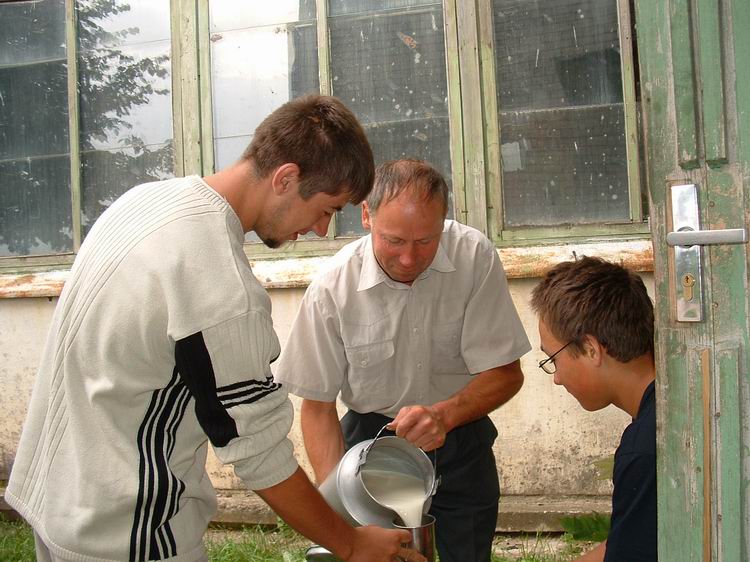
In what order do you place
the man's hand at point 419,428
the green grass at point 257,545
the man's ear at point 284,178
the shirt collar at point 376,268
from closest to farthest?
the man's ear at point 284,178
the man's hand at point 419,428
the shirt collar at point 376,268
the green grass at point 257,545

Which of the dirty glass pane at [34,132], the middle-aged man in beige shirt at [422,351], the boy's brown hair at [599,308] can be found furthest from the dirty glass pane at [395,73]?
the boy's brown hair at [599,308]

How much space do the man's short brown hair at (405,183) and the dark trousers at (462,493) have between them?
0.84 meters

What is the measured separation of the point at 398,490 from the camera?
2449 millimetres

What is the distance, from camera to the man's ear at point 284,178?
1.94m

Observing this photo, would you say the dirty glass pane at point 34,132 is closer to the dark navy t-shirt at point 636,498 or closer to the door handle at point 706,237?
the dark navy t-shirt at point 636,498

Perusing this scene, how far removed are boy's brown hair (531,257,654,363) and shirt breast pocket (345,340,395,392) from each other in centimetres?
71

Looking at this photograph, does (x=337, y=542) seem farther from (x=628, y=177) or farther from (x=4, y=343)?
(x=4, y=343)

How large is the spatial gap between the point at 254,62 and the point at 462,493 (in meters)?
2.90

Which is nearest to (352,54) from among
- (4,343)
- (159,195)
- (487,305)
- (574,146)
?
(574,146)

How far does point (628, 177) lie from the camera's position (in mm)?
4414

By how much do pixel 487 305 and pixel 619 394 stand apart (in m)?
0.83

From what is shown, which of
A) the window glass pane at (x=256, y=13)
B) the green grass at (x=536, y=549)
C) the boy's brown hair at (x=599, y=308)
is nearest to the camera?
the boy's brown hair at (x=599, y=308)

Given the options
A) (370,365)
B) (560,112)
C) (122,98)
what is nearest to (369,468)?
(370,365)

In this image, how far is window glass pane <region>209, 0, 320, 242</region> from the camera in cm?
476
